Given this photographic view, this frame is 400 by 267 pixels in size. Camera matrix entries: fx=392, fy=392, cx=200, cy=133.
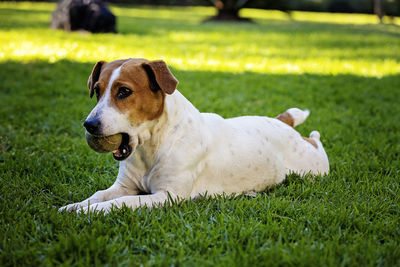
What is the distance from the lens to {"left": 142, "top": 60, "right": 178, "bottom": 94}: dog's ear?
3123 millimetres

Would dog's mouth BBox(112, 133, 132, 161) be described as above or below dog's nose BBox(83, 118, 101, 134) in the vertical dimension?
below

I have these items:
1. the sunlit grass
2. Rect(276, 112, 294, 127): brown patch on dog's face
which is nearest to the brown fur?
Rect(276, 112, 294, 127): brown patch on dog's face

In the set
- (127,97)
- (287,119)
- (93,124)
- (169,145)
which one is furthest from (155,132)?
(287,119)

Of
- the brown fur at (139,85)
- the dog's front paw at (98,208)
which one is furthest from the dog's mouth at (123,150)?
the dog's front paw at (98,208)

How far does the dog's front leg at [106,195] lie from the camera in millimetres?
3313

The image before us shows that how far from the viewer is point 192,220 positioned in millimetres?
3184

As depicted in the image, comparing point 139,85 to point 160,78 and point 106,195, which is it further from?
point 106,195

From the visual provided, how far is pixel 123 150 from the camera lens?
3248 mm

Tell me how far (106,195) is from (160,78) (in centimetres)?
117

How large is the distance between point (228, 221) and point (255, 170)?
0.82 meters

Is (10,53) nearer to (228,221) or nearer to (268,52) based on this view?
(268,52)

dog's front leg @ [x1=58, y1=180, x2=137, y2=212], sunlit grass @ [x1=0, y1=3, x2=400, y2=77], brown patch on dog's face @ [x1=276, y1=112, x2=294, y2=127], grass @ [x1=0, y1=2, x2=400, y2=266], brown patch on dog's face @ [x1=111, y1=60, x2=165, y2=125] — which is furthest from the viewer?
sunlit grass @ [x1=0, y1=3, x2=400, y2=77]

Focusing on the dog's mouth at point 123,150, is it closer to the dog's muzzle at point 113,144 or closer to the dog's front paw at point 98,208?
the dog's muzzle at point 113,144

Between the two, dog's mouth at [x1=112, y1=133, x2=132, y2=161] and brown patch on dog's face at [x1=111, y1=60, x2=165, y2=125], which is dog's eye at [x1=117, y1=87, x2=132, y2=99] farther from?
dog's mouth at [x1=112, y1=133, x2=132, y2=161]
